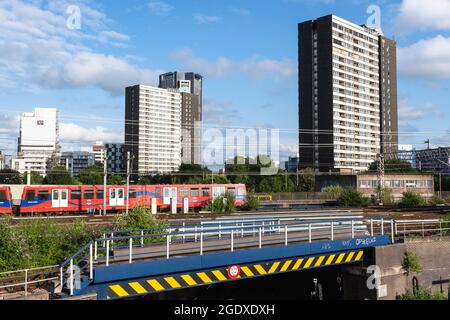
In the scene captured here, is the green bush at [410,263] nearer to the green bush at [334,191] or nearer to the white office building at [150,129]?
the green bush at [334,191]

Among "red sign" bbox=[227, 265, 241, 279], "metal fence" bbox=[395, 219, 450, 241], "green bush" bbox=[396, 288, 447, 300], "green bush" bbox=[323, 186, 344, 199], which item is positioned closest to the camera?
"red sign" bbox=[227, 265, 241, 279]

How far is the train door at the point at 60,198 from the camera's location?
39000 mm

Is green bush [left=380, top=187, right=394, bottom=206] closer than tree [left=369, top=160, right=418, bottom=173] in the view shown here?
Yes

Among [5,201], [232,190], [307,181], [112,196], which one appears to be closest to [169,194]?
[112,196]

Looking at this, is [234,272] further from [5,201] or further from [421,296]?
[5,201]

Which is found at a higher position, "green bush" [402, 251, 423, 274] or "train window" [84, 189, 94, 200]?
"train window" [84, 189, 94, 200]

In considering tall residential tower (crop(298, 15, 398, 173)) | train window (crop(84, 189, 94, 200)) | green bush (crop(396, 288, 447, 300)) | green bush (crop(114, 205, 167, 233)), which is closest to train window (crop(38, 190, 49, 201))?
train window (crop(84, 189, 94, 200))

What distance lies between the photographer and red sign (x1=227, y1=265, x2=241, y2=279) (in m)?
11.5

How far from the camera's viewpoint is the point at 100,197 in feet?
135

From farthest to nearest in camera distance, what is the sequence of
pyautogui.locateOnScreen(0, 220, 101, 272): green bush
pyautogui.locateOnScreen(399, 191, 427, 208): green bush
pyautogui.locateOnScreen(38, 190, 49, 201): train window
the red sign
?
pyautogui.locateOnScreen(399, 191, 427, 208): green bush → pyautogui.locateOnScreen(38, 190, 49, 201): train window → pyautogui.locateOnScreen(0, 220, 101, 272): green bush → the red sign

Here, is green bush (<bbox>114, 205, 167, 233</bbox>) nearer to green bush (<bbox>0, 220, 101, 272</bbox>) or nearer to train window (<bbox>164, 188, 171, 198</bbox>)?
green bush (<bbox>0, 220, 101, 272</bbox>)

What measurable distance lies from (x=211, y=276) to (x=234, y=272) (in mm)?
725

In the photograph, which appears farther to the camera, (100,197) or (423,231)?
(100,197)
